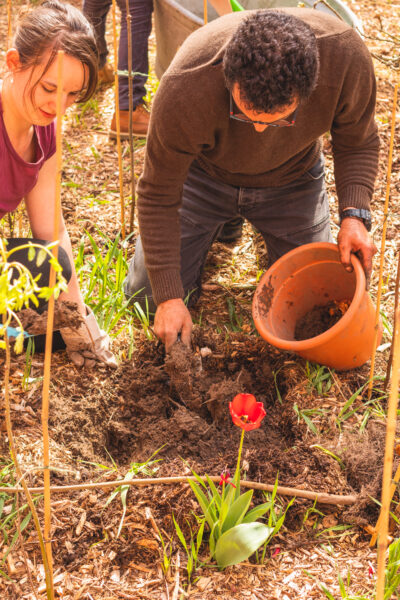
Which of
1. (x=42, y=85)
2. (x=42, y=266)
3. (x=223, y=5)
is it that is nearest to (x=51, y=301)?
(x=42, y=85)

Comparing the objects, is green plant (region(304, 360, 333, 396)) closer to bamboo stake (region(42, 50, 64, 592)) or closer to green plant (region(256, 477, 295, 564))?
green plant (region(256, 477, 295, 564))

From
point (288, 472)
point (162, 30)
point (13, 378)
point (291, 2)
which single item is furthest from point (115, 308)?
point (291, 2)

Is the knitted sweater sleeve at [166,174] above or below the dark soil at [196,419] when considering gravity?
above

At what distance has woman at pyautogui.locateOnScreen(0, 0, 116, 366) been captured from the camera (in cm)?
156

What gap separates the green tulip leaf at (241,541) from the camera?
133 centimetres

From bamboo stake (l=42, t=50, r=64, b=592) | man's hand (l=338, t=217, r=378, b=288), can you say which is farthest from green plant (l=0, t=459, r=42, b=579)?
man's hand (l=338, t=217, r=378, b=288)

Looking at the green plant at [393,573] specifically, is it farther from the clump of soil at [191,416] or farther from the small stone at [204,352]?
the small stone at [204,352]

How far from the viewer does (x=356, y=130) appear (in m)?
1.99

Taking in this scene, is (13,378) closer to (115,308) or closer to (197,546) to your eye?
(115,308)

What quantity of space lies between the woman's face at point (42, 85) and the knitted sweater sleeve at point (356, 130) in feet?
2.64

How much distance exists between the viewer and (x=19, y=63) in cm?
158

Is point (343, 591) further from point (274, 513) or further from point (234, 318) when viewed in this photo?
point (234, 318)

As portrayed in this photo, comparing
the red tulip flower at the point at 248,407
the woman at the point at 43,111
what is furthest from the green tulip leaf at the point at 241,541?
the woman at the point at 43,111

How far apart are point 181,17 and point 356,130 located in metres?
1.04
